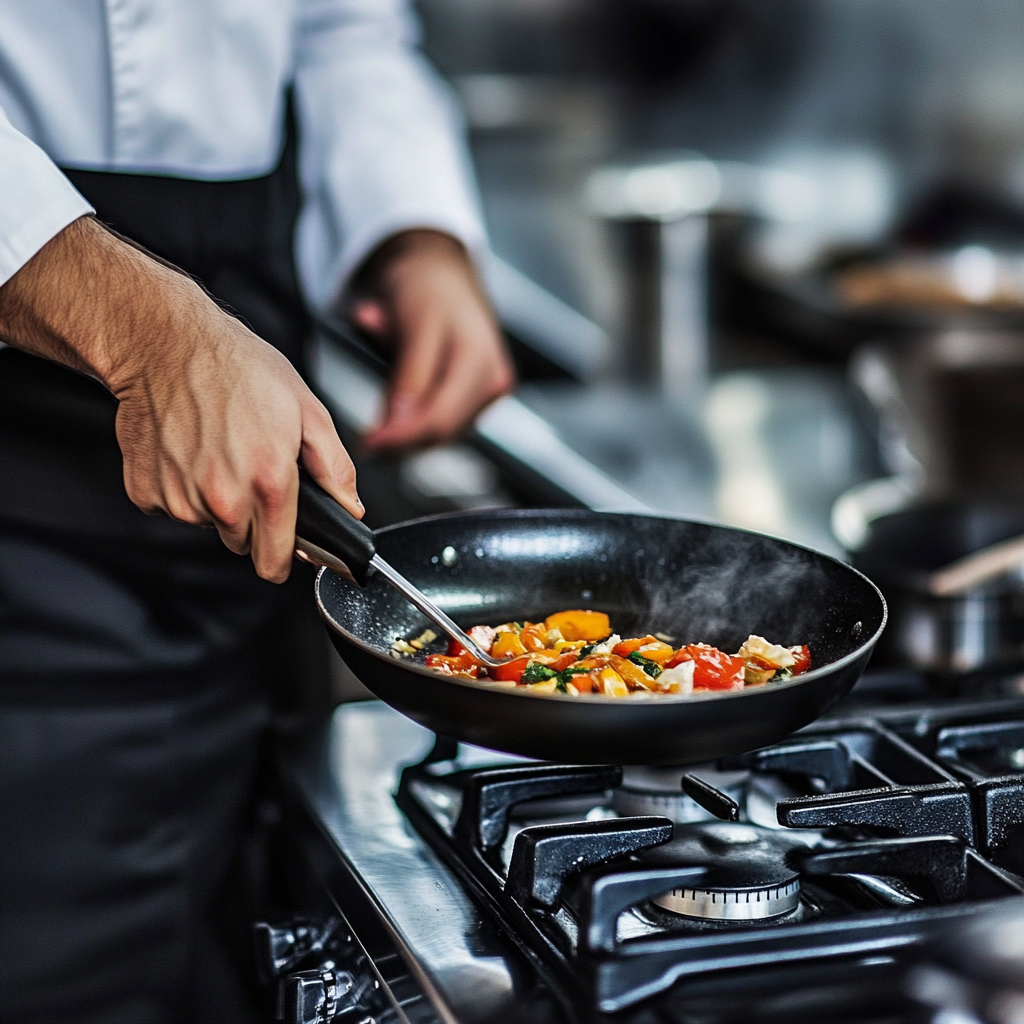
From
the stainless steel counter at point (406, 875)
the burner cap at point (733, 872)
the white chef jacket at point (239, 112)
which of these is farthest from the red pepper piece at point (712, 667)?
the white chef jacket at point (239, 112)

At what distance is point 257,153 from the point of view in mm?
1287

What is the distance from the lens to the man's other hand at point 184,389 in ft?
2.57

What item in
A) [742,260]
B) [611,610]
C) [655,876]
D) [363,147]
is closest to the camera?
[655,876]

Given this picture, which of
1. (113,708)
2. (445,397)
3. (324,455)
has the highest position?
(324,455)

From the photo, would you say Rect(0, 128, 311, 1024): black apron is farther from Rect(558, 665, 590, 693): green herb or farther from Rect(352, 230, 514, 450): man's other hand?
Rect(558, 665, 590, 693): green herb

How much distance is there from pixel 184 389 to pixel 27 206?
0.60 feet

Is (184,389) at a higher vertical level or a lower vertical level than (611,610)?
higher

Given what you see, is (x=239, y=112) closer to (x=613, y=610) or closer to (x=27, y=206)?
(x=27, y=206)

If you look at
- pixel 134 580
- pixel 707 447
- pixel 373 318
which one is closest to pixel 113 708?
pixel 134 580

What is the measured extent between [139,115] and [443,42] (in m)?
2.63

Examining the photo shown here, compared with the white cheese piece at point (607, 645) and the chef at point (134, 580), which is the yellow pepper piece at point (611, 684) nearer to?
the white cheese piece at point (607, 645)

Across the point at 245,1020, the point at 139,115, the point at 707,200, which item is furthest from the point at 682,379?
the point at 245,1020

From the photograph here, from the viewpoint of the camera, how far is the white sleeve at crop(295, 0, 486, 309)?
1458 mm

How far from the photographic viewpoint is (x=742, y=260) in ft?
8.88
